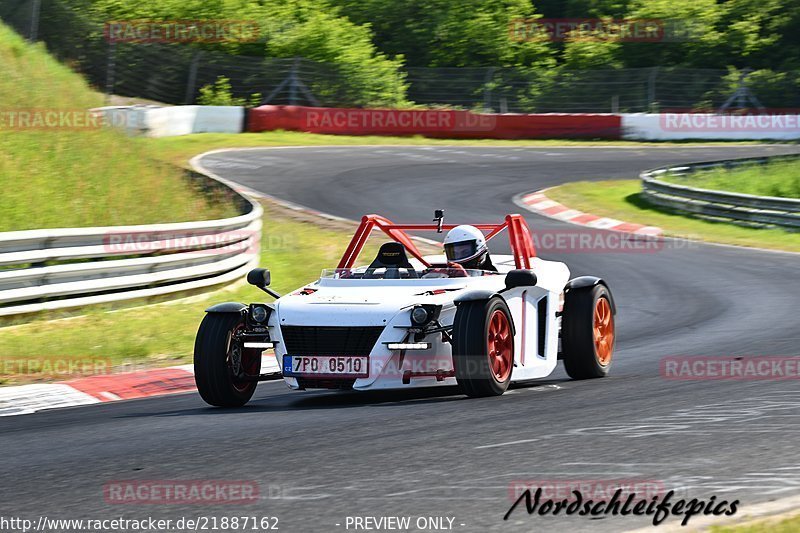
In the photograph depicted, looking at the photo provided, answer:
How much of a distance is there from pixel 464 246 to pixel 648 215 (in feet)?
52.6

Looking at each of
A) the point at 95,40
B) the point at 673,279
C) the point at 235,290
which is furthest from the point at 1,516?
the point at 95,40

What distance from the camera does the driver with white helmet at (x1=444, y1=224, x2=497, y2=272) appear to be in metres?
8.95

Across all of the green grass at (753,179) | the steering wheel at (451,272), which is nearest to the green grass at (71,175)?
the steering wheel at (451,272)

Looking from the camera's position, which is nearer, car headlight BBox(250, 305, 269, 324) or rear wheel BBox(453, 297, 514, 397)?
rear wheel BBox(453, 297, 514, 397)

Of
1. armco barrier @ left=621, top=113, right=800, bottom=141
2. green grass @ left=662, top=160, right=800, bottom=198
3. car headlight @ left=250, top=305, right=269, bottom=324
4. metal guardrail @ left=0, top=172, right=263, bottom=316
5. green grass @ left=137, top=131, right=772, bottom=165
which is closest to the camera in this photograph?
car headlight @ left=250, top=305, right=269, bottom=324

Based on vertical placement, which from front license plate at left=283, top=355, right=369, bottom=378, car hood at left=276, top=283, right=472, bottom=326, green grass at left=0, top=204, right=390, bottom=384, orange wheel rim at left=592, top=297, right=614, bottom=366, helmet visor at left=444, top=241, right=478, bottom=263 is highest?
helmet visor at left=444, top=241, right=478, bottom=263

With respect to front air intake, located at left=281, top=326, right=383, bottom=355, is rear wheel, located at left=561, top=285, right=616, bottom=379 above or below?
below

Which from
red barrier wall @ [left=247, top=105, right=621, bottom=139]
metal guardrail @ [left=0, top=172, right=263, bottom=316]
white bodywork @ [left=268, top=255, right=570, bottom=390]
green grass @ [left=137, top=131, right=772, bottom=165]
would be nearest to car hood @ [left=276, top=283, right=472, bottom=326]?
white bodywork @ [left=268, top=255, right=570, bottom=390]

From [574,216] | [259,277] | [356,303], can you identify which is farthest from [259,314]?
[574,216]

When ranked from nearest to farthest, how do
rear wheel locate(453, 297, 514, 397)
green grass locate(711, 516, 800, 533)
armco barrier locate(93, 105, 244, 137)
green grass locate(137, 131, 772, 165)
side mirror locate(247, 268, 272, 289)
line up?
green grass locate(711, 516, 800, 533) → rear wheel locate(453, 297, 514, 397) → side mirror locate(247, 268, 272, 289) → green grass locate(137, 131, 772, 165) → armco barrier locate(93, 105, 244, 137)

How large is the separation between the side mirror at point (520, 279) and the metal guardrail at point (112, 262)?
5.51 m

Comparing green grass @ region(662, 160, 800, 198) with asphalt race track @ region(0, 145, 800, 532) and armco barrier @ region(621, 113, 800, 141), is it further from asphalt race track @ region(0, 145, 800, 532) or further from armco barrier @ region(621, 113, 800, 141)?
asphalt race track @ region(0, 145, 800, 532)

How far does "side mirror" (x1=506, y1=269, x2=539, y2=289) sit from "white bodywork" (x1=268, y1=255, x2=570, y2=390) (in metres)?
0.23

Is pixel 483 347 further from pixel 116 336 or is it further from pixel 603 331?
pixel 116 336
